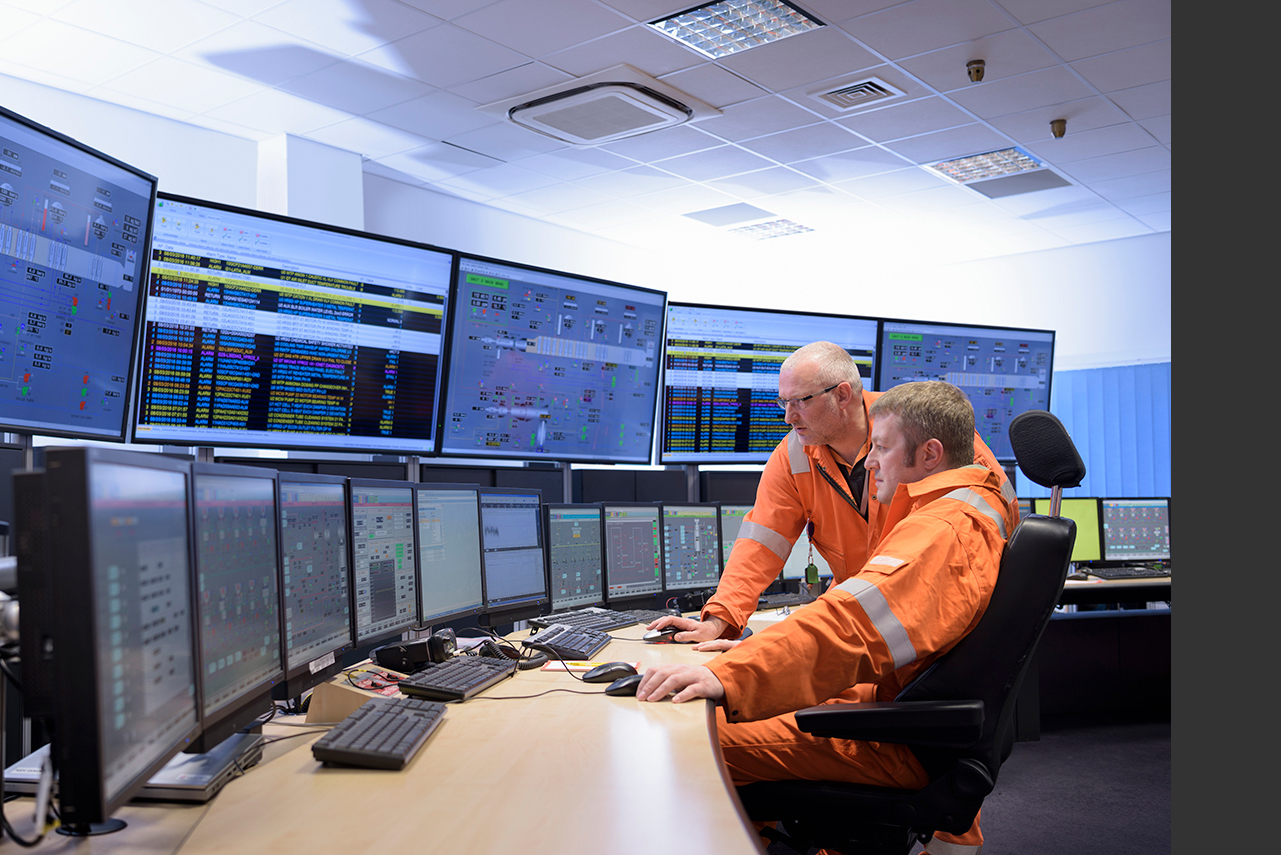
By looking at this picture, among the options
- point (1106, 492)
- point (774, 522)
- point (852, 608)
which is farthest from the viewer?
point (1106, 492)

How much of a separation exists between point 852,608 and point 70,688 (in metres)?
1.09

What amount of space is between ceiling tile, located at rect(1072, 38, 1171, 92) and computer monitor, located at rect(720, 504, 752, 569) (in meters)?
2.71

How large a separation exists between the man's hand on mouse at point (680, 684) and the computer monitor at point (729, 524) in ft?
5.37

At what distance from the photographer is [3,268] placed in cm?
159

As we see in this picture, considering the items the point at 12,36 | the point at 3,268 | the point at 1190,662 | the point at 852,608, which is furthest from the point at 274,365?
the point at 12,36

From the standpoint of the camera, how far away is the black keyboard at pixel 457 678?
5.36 ft

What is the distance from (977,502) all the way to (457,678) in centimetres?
102

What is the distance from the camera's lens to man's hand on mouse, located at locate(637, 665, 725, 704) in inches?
57.9

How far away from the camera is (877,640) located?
147 centimetres

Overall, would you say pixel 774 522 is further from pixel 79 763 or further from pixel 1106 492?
pixel 1106 492

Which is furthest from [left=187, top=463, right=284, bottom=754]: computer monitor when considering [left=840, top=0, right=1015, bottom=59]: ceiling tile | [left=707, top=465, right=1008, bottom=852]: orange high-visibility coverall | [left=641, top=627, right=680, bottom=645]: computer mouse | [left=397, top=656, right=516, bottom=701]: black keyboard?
[left=840, top=0, right=1015, bottom=59]: ceiling tile

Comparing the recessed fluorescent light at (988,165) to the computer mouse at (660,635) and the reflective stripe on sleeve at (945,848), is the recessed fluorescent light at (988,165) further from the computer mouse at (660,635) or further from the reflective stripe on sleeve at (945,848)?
the reflective stripe on sleeve at (945,848)

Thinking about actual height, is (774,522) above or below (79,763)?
above

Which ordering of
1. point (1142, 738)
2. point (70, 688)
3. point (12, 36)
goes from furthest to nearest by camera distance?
point (1142, 738) → point (12, 36) → point (70, 688)
